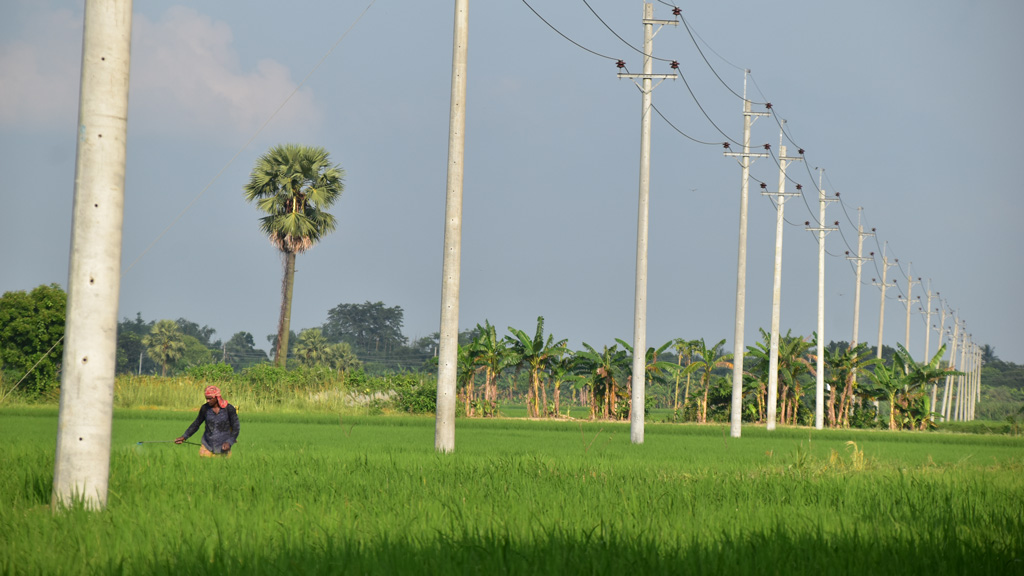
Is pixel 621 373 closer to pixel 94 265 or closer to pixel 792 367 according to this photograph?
pixel 792 367

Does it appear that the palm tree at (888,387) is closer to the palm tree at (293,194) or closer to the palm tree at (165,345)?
the palm tree at (293,194)

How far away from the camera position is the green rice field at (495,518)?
19.5ft

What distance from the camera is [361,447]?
17.6 m

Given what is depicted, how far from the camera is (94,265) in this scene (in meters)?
7.84

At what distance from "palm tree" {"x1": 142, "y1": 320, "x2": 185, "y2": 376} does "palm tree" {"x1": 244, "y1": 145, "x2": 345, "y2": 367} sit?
163 feet

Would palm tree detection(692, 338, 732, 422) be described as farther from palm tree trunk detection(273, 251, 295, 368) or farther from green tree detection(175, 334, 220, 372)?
green tree detection(175, 334, 220, 372)

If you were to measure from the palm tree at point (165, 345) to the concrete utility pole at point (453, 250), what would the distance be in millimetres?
79210

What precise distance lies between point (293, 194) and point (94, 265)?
3910 centimetres

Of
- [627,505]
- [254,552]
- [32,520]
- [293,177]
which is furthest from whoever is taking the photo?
[293,177]

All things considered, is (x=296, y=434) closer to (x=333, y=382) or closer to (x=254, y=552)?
(x=333, y=382)

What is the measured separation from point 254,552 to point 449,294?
1167 centimetres

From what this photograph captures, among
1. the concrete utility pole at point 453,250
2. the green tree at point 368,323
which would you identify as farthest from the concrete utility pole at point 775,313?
the green tree at point 368,323

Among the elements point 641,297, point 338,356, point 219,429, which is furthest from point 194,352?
point 219,429

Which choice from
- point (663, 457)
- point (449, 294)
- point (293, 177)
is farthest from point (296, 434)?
point (293, 177)
